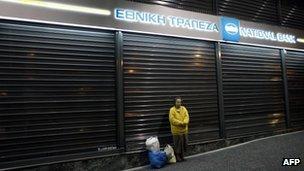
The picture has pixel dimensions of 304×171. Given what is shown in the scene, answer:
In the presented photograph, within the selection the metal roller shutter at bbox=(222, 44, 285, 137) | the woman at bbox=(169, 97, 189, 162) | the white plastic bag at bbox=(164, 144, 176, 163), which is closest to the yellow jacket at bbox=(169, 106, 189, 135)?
the woman at bbox=(169, 97, 189, 162)

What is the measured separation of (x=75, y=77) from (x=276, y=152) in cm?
585

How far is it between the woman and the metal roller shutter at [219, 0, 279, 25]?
4268mm

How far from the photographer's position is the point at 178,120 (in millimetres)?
8836

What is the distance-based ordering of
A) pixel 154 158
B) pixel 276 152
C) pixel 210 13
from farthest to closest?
1. pixel 210 13
2. pixel 276 152
3. pixel 154 158

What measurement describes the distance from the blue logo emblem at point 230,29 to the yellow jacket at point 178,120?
11.1 ft

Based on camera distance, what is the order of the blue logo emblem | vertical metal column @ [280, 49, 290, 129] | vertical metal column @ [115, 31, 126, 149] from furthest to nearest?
vertical metal column @ [280, 49, 290, 129], the blue logo emblem, vertical metal column @ [115, 31, 126, 149]

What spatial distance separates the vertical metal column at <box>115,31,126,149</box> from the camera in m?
8.45

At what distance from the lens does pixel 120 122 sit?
845cm

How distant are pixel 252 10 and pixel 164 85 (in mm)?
5279

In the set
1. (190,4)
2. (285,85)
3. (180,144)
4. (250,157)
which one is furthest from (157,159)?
(285,85)

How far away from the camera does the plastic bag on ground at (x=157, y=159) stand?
8266mm

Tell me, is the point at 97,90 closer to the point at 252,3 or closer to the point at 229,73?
the point at 229,73

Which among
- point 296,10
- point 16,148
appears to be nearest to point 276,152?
point 16,148

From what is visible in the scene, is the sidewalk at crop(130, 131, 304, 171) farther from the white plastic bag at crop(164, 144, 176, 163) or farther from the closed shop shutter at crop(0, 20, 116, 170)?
the closed shop shutter at crop(0, 20, 116, 170)
